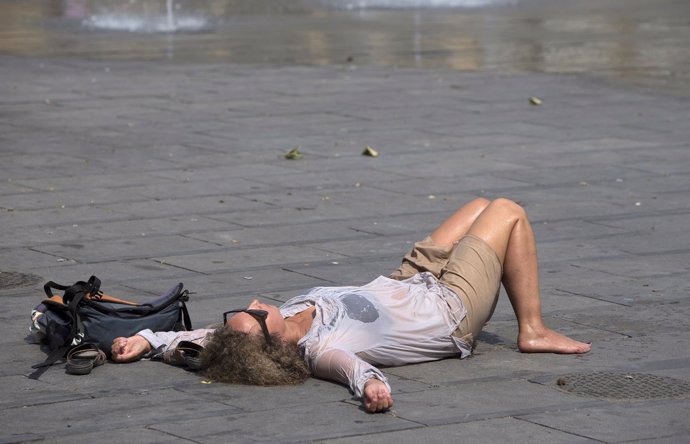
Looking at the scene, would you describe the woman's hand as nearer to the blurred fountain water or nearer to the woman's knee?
the woman's knee

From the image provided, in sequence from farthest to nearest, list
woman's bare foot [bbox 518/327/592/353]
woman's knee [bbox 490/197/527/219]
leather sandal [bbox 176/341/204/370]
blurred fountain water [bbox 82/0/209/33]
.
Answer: blurred fountain water [bbox 82/0/209/33] < woman's knee [bbox 490/197/527/219] < woman's bare foot [bbox 518/327/592/353] < leather sandal [bbox 176/341/204/370]

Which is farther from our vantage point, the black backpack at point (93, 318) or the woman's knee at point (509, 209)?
the woman's knee at point (509, 209)

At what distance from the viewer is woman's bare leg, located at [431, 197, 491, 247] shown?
6.71 metres

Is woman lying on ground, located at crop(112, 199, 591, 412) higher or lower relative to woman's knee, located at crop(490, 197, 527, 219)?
lower

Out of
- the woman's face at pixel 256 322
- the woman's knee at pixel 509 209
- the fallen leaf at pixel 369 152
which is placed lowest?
the fallen leaf at pixel 369 152

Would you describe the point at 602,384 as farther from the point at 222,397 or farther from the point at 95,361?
the point at 95,361

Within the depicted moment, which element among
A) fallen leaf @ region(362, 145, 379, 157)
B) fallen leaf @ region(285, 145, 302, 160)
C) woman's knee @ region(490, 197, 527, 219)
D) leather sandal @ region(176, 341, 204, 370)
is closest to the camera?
leather sandal @ region(176, 341, 204, 370)

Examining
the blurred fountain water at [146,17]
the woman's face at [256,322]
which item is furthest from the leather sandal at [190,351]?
the blurred fountain water at [146,17]

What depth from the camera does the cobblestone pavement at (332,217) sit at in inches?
216

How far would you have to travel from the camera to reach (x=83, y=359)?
6.06 metres

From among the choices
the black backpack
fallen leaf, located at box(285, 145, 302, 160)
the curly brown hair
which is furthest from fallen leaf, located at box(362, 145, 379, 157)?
the curly brown hair

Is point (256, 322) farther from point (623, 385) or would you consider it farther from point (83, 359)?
point (623, 385)

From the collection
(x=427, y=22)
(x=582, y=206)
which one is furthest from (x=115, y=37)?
(x=582, y=206)

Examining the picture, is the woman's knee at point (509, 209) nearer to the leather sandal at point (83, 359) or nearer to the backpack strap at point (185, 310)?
the backpack strap at point (185, 310)
